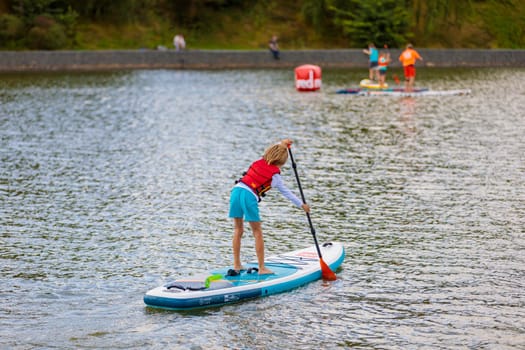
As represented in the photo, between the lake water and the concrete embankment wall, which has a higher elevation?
the concrete embankment wall

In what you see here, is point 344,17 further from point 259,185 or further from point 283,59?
point 259,185

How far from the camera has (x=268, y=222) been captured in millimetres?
16297

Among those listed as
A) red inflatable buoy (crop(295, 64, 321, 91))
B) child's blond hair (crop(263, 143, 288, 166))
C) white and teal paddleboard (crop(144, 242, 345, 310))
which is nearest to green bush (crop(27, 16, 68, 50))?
red inflatable buoy (crop(295, 64, 321, 91))

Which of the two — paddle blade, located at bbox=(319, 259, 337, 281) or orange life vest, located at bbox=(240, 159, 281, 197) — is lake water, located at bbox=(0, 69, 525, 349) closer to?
paddle blade, located at bbox=(319, 259, 337, 281)

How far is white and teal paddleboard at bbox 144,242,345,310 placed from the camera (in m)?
11.3

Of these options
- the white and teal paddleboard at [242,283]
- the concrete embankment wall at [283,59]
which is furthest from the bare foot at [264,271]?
the concrete embankment wall at [283,59]

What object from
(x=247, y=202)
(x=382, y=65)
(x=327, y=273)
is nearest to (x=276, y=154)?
(x=247, y=202)

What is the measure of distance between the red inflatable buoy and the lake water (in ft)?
18.4

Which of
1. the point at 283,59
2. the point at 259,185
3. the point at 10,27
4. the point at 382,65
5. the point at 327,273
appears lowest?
the point at 327,273

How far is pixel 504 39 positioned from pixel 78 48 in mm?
27252

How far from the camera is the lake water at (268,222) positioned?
1083 cm

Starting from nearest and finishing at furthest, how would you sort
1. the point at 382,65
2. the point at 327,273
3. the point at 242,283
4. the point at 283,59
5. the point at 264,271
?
1. the point at 242,283
2. the point at 264,271
3. the point at 327,273
4. the point at 382,65
5. the point at 283,59

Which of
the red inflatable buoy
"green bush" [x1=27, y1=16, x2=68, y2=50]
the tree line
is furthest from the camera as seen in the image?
the tree line

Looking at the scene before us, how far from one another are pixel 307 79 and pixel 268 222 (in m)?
23.6
